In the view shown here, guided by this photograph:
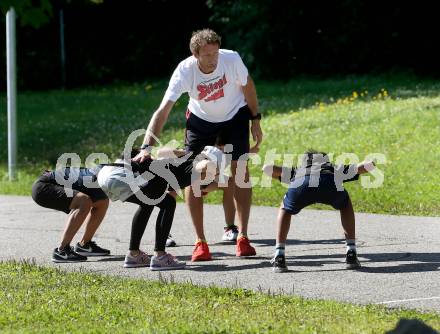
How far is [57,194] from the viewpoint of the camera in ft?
33.0

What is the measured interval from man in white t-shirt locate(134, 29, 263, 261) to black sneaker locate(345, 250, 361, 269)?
3.65 ft

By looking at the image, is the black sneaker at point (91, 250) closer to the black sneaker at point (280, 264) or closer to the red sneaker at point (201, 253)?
the red sneaker at point (201, 253)

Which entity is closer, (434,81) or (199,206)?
(199,206)

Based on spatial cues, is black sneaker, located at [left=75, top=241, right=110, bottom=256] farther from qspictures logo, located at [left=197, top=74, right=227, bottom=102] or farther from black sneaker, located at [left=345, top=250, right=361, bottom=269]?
black sneaker, located at [left=345, top=250, right=361, bottom=269]

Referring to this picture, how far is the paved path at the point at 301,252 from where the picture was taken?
27.2 feet

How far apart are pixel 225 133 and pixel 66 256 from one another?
5.79ft

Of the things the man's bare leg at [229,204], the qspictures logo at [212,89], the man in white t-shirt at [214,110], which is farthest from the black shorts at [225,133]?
the man's bare leg at [229,204]

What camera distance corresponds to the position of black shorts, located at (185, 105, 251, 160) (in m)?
10.2

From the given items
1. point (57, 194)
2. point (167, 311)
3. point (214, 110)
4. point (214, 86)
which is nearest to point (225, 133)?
point (214, 110)

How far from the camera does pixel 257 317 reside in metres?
7.09

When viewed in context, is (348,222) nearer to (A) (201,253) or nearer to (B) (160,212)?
(A) (201,253)

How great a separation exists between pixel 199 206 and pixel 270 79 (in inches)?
854

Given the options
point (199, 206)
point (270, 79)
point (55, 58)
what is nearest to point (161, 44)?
point (55, 58)

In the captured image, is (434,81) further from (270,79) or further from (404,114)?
(404,114)
